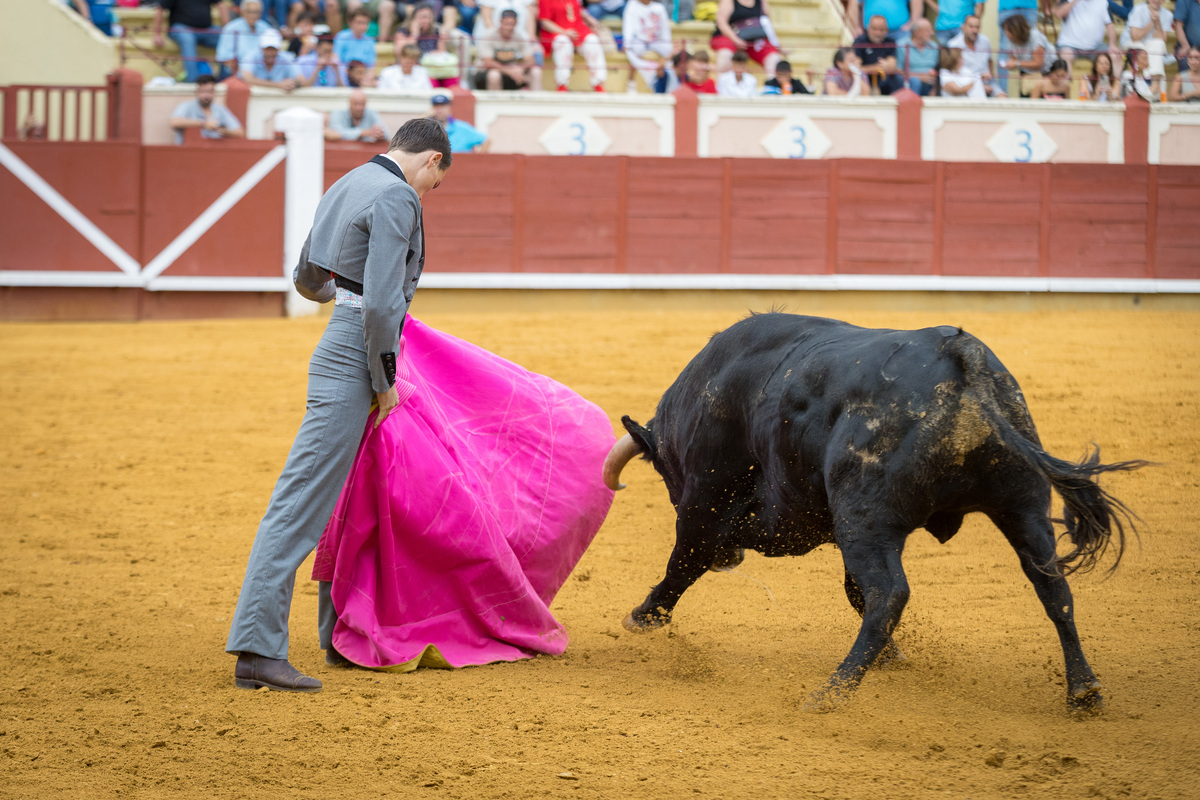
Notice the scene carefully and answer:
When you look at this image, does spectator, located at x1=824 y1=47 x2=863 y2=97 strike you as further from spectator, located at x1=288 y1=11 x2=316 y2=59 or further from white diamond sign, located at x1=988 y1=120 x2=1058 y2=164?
spectator, located at x1=288 y1=11 x2=316 y2=59

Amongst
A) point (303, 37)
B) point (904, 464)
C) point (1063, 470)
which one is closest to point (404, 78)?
point (303, 37)

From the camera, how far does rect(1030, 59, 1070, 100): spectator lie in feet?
38.5

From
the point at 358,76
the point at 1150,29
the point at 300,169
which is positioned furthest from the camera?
the point at 1150,29

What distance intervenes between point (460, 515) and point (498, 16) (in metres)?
9.09

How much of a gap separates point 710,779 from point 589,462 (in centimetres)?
140

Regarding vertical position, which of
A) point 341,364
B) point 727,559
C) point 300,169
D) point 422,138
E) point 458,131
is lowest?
point 727,559

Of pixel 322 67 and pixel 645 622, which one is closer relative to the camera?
pixel 645 622

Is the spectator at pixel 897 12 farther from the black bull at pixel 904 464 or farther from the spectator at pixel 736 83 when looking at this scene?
the black bull at pixel 904 464

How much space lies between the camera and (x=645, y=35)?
11.8 metres

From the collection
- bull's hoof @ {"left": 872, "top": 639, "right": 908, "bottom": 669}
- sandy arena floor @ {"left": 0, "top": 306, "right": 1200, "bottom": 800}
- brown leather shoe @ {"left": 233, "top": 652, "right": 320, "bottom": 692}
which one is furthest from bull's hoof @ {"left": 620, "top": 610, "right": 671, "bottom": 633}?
brown leather shoe @ {"left": 233, "top": 652, "right": 320, "bottom": 692}

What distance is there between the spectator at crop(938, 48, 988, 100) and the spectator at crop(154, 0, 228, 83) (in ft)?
23.2

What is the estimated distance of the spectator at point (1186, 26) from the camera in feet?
38.2

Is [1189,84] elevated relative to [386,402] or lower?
elevated

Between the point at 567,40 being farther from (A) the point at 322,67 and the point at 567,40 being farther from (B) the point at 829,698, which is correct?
(B) the point at 829,698
